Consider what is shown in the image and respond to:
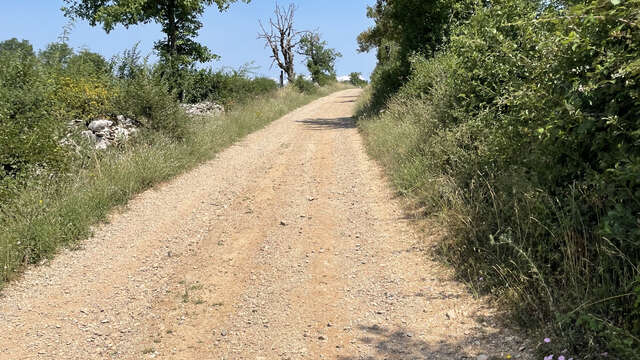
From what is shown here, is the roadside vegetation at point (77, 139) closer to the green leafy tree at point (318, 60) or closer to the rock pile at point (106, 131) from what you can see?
the rock pile at point (106, 131)

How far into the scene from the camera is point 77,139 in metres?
8.67

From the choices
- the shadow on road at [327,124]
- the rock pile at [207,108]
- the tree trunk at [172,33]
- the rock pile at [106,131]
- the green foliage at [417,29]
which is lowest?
the shadow on road at [327,124]

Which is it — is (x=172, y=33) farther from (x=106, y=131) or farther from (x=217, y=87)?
(x=106, y=131)

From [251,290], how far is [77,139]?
228 inches

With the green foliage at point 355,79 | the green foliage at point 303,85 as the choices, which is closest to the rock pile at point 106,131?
the green foliage at point 303,85

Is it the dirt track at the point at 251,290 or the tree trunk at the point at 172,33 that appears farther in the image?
the tree trunk at the point at 172,33

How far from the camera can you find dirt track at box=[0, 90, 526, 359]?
3.87m

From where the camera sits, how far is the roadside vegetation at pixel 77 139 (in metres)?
6.23

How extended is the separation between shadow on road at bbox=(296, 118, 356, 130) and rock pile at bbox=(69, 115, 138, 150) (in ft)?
27.1

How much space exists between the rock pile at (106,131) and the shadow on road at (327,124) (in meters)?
8.27

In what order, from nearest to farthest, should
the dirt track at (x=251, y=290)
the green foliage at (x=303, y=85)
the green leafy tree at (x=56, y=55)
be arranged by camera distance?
the dirt track at (x=251, y=290) < the green leafy tree at (x=56, y=55) < the green foliage at (x=303, y=85)

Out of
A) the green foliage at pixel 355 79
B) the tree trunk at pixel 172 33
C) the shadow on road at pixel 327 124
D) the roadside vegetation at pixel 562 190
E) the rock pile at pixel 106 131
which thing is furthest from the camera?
the green foliage at pixel 355 79

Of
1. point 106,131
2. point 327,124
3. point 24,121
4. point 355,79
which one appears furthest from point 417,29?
point 355,79

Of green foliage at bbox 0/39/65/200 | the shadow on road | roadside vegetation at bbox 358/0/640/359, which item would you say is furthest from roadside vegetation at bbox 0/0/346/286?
roadside vegetation at bbox 358/0/640/359
